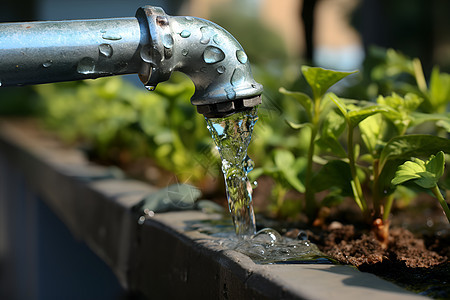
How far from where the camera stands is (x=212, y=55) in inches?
41.7

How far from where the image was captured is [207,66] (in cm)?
106

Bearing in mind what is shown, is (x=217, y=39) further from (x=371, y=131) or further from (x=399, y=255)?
(x=399, y=255)

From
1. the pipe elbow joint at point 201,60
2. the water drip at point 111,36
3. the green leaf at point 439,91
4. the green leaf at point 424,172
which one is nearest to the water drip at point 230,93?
the pipe elbow joint at point 201,60

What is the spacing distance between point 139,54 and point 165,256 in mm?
516

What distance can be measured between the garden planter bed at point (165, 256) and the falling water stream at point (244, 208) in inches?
2.2

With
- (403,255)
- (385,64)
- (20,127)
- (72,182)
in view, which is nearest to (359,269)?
(403,255)

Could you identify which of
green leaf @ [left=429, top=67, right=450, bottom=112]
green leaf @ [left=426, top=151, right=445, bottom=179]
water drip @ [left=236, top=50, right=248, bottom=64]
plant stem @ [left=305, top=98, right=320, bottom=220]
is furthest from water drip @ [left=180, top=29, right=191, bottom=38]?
green leaf @ [left=429, top=67, right=450, bottom=112]

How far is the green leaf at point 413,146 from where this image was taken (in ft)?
3.58

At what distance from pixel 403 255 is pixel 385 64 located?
0.92 meters

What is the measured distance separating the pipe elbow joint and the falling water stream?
5cm

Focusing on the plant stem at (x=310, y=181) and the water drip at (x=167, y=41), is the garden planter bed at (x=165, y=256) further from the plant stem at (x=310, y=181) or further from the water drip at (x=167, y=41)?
the water drip at (x=167, y=41)

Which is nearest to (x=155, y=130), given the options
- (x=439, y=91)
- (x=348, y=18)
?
(x=439, y=91)

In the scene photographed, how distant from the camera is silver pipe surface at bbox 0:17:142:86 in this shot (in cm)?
92

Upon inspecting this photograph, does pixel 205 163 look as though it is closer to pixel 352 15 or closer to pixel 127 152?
pixel 127 152
